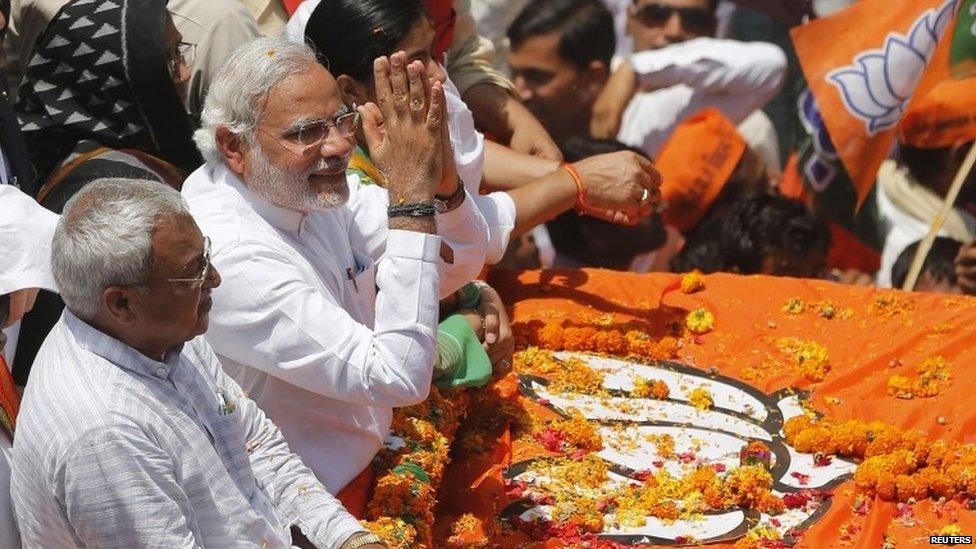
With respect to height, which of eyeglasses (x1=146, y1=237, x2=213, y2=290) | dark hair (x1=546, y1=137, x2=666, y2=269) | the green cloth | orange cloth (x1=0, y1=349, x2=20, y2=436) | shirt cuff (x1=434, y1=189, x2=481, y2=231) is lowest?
dark hair (x1=546, y1=137, x2=666, y2=269)

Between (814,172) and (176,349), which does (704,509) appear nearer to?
(176,349)

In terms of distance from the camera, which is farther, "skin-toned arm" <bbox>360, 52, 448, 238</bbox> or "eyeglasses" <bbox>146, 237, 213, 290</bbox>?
Result: "skin-toned arm" <bbox>360, 52, 448, 238</bbox>

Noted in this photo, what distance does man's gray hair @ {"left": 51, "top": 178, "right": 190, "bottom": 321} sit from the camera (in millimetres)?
2893

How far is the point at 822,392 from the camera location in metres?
5.02

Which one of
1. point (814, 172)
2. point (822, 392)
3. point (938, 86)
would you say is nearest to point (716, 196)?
point (814, 172)

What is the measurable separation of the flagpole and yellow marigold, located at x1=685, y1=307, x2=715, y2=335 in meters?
1.92

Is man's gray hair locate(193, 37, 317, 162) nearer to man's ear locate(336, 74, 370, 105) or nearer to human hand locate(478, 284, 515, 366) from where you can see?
man's ear locate(336, 74, 370, 105)

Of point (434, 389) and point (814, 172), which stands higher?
point (434, 389)

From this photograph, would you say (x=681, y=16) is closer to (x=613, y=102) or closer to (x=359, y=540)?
(x=613, y=102)

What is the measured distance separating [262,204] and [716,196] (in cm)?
424

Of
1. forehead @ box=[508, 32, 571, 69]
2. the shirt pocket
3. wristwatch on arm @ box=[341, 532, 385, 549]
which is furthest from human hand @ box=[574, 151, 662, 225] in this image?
forehead @ box=[508, 32, 571, 69]

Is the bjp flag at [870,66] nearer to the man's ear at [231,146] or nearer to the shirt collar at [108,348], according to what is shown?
the man's ear at [231,146]

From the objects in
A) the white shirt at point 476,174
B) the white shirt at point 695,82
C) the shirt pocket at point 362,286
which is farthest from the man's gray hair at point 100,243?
the white shirt at point 695,82

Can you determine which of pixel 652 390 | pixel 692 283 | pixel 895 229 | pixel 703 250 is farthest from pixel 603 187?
pixel 895 229
